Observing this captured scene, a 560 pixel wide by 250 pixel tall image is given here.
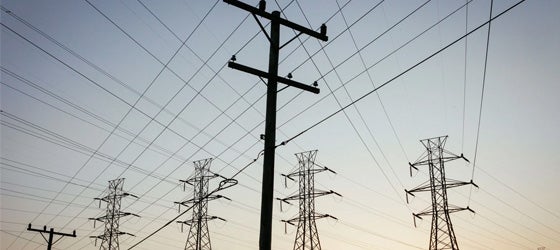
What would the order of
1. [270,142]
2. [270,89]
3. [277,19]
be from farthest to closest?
[277,19] < [270,89] < [270,142]

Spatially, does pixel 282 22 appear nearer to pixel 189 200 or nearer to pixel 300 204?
pixel 300 204

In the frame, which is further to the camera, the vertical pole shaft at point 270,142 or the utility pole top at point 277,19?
the utility pole top at point 277,19

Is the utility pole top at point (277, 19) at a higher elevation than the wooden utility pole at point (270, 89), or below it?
higher

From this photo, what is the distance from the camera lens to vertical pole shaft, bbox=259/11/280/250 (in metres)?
8.14

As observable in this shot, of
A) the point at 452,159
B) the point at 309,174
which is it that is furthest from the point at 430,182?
the point at 309,174

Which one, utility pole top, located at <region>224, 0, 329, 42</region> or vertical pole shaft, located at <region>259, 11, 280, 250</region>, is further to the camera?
utility pole top, located at <region>224, 0, 329, 42</region>

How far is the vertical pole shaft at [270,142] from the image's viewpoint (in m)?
8.14

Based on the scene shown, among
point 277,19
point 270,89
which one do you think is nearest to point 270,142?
point 270,89

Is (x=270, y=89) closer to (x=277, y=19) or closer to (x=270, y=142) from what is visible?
(x=270, y=142)

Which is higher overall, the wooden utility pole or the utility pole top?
the utility pole top

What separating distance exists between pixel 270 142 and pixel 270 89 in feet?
4.51

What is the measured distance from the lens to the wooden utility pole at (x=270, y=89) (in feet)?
27.0

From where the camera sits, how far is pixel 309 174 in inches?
1352

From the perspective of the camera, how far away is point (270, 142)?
357 inches
